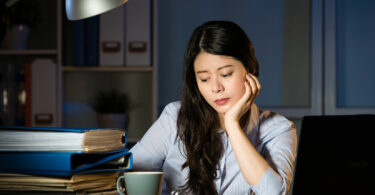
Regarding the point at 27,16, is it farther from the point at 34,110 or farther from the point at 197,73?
the point at 197,73

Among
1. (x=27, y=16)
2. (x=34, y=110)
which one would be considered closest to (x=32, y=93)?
(x=34, y=110)

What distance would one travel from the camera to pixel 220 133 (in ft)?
4.98

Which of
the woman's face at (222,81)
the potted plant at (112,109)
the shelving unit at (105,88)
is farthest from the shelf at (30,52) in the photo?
the woman's face at (222,81)

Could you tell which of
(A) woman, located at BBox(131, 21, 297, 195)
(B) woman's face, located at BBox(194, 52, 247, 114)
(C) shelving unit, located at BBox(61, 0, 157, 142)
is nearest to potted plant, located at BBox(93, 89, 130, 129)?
(C) shelving unit, located at BBox(61, 0, 157, 142)

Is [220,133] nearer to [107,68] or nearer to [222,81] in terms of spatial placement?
[222,81]

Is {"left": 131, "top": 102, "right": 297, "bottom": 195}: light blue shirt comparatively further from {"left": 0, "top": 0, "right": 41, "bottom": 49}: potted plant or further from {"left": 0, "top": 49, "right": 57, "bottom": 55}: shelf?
{"left": 0, "top": 0, "right": 41, "bottom": 49}: potted plant

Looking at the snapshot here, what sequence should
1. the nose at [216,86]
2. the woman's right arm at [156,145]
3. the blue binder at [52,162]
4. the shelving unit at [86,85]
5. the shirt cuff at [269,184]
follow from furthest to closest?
the shelving unit at [86,85] < the woman's right arm at [156,145] < the nose at [216,86] < the shirt cuff at [269,184] < the blue binder at [52,162]

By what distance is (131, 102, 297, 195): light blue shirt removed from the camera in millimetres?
1355

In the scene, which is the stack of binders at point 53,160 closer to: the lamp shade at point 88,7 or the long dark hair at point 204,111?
the lamp shade at point 88,7

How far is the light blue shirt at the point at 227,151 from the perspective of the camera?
4.45ft

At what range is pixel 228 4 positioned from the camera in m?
2.86

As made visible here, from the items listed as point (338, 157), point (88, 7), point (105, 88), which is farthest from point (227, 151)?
point (105, 88)

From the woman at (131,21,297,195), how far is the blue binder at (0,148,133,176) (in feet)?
1.55

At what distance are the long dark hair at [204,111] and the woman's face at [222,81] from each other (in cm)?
3
